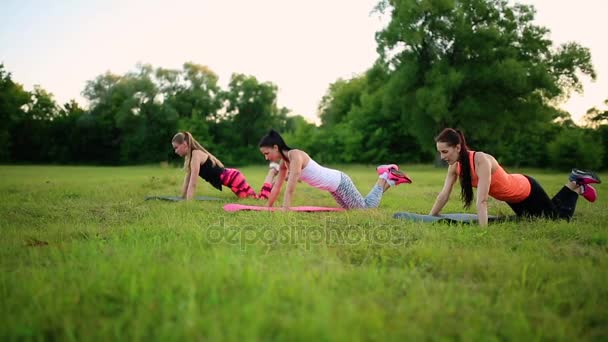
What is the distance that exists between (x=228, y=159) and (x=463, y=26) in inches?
1087

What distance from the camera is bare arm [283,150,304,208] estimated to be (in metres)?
6.27

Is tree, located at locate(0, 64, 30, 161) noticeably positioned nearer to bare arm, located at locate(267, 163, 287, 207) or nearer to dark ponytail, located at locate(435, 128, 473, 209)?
bare arm, located at locate(267, 163, 287, 207)

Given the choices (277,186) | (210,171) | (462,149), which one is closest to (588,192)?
(462,149)

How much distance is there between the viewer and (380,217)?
560 centimetres

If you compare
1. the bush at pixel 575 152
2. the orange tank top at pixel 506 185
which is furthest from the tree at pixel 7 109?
the bush at pixel 575 152

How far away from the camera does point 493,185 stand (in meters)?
5.35

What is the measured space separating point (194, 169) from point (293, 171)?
8.57ft

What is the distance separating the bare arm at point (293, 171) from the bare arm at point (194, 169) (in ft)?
7.59

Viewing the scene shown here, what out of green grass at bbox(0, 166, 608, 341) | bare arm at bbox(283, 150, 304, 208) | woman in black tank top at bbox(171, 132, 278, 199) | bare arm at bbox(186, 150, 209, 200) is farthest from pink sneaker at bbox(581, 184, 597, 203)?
bare arm at bbox(186, 150, 209, 200)

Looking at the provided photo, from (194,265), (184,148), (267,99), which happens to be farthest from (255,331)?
(267,99)

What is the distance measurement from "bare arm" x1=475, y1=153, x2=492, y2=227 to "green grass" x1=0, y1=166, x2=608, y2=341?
0.22 meters

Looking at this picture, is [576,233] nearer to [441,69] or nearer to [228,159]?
[441,69]

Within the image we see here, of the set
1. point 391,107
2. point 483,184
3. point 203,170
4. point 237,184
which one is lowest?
point 237,184

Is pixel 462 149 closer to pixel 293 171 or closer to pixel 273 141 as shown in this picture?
pixel 293 171
